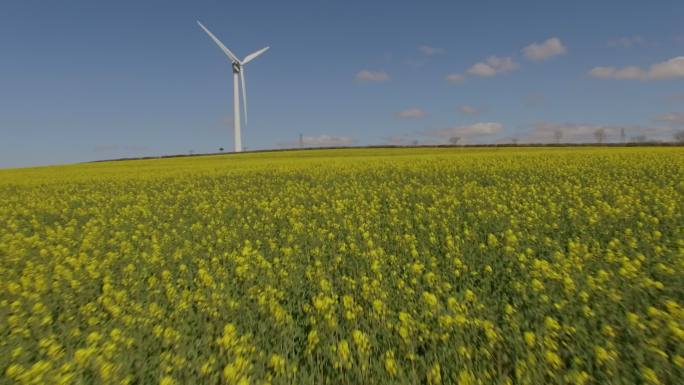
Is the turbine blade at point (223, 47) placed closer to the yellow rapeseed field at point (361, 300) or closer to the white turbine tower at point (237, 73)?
the white turbine tower at point (237, 73)

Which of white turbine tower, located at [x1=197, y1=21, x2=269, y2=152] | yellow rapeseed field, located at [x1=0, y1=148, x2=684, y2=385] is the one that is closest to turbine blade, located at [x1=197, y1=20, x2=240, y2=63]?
white turbine tower, located at [x1=197, y1=21, x2=269, y2=152]

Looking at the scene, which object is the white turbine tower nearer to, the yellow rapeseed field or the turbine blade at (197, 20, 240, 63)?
the turbine blade at (197, 20, 240, 63)

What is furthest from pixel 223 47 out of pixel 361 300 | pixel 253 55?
pixel 361 300

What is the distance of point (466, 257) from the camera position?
614cm

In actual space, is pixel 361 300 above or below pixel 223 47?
below

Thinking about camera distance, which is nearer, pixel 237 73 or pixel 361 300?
pixel 361 300

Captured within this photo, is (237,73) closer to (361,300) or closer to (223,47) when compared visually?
(223,47)

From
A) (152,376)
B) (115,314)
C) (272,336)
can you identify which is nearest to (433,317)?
(272,336)

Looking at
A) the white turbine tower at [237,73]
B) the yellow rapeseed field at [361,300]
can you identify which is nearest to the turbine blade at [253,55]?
the white turbine tower at [237,73]

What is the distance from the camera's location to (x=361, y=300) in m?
4.92

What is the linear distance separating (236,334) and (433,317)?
2.39 meters

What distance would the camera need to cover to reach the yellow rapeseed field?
3.40 meters

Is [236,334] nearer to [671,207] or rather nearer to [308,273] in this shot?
[308,273]

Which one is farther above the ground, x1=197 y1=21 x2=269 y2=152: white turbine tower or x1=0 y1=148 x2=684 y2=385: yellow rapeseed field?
x1=197 y1=21 x2=269 y2=152: white turbine tower
